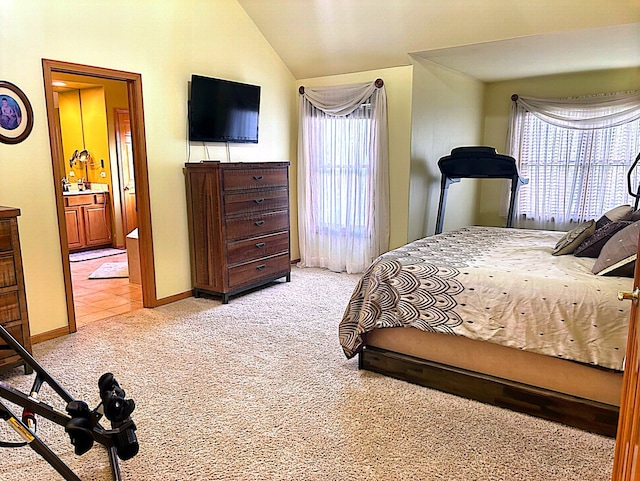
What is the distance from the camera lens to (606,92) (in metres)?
5.78

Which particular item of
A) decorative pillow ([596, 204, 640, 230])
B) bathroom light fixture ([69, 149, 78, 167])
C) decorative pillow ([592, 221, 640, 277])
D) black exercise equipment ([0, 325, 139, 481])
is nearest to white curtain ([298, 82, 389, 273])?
decorative pillow ([596, 204, 640, 230])

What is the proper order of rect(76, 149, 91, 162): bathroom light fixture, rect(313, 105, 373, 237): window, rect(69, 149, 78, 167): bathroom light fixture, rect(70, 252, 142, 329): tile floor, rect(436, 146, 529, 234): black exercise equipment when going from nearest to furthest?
rect(70, 252, 142, 329): tile floor, rect(436, 146, 529, 234): black exercise equipment, rect(313, 105, 373, 237): window, rect(76, 149, 91, 162): bathroom light fixture, rect(69, 149, 78, 167): bathroom light fixture

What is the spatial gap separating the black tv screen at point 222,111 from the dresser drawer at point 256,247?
1.08 m

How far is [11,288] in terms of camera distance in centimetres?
282

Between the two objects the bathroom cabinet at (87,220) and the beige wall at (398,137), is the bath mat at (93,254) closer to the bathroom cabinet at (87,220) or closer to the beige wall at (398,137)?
the bathroom cabinet at (87,220)

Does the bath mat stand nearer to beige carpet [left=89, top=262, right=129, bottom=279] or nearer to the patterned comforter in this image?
beige carpet [left=89, top=262, right=129, bottom=279]

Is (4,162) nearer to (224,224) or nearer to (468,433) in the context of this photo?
(224,224)

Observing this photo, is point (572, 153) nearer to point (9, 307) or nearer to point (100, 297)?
point (100, 297)

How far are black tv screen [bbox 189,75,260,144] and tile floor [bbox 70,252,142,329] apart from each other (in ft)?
5.64

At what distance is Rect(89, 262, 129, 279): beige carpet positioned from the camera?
5.46 meters

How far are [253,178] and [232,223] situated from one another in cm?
51

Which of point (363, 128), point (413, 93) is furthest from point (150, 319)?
point (413, 93)

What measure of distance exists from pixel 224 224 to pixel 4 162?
1729 mm

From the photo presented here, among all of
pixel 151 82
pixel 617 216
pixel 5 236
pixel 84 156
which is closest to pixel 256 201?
pixel 151 82
